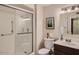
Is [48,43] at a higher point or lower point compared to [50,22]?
lower

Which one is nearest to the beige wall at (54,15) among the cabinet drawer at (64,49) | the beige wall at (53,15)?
the beige wall at (53,15)

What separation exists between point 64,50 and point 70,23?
0.35 m

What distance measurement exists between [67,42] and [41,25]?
0.40 metres

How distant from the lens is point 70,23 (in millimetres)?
1320

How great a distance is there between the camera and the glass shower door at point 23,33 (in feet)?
4.30

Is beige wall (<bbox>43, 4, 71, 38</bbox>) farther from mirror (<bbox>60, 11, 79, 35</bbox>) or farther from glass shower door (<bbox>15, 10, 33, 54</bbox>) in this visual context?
glass shower door (<bbox>15, 10, 33, 54</bbox>)

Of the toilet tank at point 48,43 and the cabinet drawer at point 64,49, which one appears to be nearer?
the cabinet drawer at point 64,49

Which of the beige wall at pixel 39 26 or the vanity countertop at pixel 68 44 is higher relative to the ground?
the beige wall at pixel 39 26

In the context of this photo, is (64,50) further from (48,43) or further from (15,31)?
(15,31)

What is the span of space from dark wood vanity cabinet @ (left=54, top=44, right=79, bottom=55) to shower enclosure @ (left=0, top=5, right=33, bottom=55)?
0.33 m

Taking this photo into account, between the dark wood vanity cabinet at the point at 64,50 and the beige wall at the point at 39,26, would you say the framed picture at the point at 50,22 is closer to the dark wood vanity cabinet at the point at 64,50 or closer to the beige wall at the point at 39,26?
the beige wall at the point at 39,26

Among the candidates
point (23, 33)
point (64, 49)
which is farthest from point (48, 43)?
point (23, 33)

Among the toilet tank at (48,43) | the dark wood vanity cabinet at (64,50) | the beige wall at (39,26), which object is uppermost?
the beige wall at (39,26)
